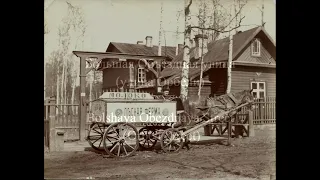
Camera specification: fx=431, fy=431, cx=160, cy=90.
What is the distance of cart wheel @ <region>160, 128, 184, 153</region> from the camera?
267 inches

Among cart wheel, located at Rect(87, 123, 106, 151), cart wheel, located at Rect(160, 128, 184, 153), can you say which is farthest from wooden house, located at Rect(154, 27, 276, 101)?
cart wheel, located at Rect(87, 123, 106, 151)

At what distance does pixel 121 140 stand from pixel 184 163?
107cm

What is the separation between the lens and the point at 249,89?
23.7ft

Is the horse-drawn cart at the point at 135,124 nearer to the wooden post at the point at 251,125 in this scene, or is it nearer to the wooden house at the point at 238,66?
the wooden house at the point at 238,66

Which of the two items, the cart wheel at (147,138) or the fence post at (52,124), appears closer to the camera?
the fence post at (52,124)

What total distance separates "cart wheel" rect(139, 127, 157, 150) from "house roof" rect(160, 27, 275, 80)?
0.89 m

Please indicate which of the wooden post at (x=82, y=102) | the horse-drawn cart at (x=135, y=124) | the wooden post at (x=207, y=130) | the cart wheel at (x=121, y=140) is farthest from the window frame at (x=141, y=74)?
the wooden post at (x=207, y=130)

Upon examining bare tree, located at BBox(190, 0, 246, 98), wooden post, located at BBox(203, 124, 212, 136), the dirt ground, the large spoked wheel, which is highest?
bare tree, located at BBox(190, 0, 246, 98)

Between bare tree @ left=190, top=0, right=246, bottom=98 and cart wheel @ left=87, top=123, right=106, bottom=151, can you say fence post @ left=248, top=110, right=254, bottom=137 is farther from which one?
cart wheel @ left=87, top=123, right=106, bottom=151

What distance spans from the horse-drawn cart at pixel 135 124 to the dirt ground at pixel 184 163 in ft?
0.55

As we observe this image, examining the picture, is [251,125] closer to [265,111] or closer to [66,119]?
[265,111]

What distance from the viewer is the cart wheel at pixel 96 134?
660cm
